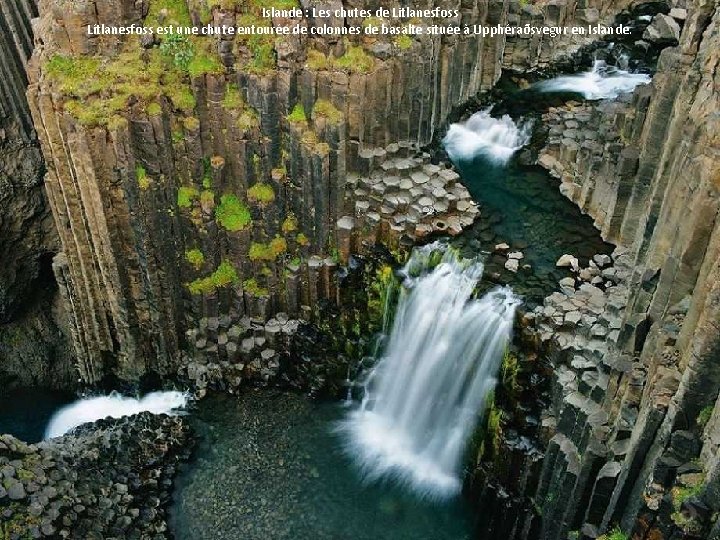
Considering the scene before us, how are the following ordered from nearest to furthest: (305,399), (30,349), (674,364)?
(674,364)
(305,399)
(30,349)

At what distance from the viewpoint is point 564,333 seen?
1623cm

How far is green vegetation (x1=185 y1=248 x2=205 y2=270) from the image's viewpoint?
19781mm

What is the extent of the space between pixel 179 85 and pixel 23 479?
9.56 metres

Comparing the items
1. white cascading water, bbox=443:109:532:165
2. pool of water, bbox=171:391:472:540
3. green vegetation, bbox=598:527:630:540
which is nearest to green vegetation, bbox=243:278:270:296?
pool of water, bbox=171:391:472:540

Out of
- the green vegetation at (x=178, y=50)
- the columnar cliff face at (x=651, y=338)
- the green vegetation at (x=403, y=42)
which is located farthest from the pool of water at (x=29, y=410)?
the columnar cliff face at (x=651, y=338)

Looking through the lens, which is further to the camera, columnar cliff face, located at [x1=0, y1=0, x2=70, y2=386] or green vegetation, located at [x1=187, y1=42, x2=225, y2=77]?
columnar cliff face, located at [x1=0, y1=0, x2=70, y2=386]

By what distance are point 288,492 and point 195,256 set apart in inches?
252

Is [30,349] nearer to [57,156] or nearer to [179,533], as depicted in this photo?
[57,156]

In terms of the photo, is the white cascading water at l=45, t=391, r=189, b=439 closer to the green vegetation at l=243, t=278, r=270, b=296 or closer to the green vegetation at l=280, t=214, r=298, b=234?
the green vegetation at l=243, t=278, r=270, b=296

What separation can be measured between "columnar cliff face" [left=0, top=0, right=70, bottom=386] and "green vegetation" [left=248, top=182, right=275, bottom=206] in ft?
23.3

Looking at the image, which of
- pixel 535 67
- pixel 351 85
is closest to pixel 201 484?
pixel 351 85

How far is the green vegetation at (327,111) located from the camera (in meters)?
18.3

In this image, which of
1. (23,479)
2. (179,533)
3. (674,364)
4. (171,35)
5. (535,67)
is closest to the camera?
(674,364)

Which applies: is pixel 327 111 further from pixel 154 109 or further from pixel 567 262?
pixel 567 262
